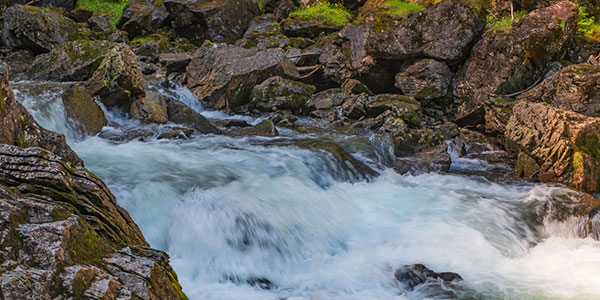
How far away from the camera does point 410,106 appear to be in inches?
490

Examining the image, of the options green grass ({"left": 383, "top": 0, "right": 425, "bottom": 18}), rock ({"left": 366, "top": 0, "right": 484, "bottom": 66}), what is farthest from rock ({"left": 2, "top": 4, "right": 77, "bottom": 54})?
green grass ({"left": 383, "top": 0, "right": 425, "bottom": 18})

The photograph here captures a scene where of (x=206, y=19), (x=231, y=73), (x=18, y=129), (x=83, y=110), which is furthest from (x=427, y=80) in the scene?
(x=206, y=19)

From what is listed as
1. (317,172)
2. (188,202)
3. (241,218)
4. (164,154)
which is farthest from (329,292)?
(164,154)

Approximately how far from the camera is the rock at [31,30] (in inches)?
619

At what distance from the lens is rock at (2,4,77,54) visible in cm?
1572

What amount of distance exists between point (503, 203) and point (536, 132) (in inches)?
79.2

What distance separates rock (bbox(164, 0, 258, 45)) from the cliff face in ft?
59.7

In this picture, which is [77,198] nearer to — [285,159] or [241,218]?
[241,218]

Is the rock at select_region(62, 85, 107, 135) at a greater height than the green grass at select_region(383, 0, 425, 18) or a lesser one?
lesser

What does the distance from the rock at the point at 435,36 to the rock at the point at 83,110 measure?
857 cm

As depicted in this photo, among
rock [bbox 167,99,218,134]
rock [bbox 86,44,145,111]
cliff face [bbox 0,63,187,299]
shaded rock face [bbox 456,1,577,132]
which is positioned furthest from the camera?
shaded rock face [bbox 456,1,577,132]

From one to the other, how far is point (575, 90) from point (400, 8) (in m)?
8.62

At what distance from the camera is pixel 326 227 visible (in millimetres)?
5906

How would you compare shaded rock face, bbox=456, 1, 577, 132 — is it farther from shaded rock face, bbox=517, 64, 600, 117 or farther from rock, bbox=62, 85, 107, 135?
rock, bbox=62, 85, 107, 135
